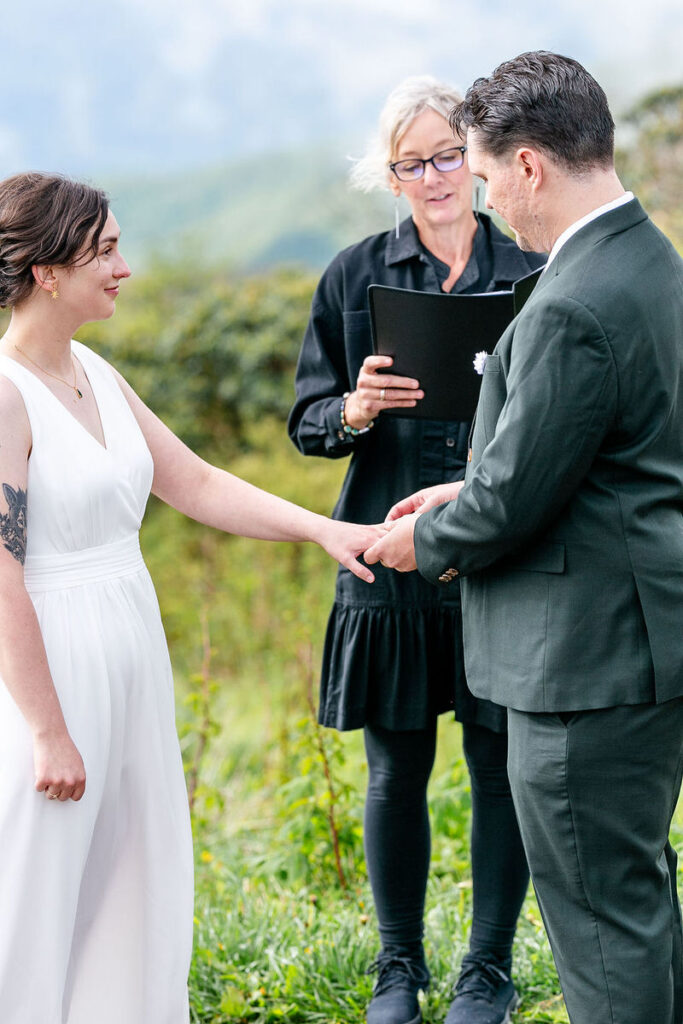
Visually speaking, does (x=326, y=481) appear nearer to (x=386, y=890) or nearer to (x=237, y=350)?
(x=237, y=350)

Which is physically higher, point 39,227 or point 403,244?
point 403,244

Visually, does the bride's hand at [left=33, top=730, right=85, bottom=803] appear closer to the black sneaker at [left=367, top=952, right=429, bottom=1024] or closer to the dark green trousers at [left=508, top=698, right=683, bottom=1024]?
the dark green trousers at [left=508, top=698, right=683, bottom=1024]

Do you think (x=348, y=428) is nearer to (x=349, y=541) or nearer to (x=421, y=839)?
(x=349, y=541)

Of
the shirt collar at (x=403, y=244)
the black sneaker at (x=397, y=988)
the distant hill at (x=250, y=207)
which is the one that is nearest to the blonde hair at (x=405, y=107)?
the shirt collar at (x=403, y=244)

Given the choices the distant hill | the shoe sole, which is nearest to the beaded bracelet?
the shoe sole

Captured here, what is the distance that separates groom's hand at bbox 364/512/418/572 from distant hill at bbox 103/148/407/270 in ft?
49.5

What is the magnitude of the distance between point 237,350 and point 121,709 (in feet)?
19.1

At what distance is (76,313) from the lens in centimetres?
230

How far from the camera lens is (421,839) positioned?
2869 mm

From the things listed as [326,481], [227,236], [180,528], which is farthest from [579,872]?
[227,236]

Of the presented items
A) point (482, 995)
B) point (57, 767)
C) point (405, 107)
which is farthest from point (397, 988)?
point (405, 107)

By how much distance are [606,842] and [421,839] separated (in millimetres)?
1016

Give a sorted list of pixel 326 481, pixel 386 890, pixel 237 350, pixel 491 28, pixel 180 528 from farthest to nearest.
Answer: pixel 491 28 < pixel 237 350 < pixel 180 528 < pixel 326 481 < pixel 386 890

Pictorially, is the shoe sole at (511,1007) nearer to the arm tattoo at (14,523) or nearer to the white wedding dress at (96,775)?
the white wedding dress at (96,775)
